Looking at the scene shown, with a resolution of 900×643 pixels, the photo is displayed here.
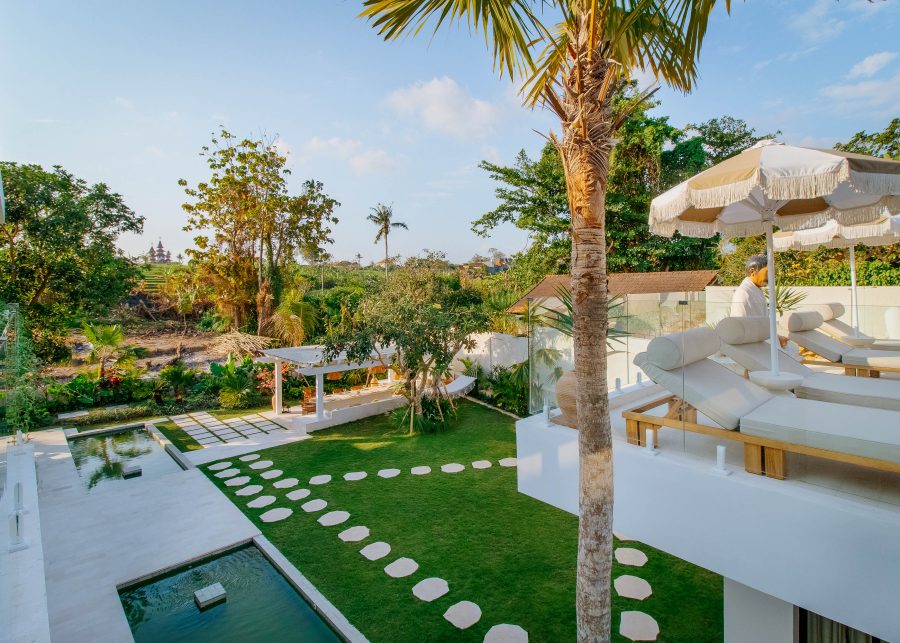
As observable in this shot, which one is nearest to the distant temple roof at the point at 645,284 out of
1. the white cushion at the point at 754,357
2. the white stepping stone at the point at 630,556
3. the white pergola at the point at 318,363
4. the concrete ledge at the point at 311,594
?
the white pergola at the point at 318,363

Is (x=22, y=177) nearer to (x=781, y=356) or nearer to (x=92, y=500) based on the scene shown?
(x=92, y=500)

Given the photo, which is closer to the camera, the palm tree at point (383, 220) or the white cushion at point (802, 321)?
the white cushion at point (802, 321)

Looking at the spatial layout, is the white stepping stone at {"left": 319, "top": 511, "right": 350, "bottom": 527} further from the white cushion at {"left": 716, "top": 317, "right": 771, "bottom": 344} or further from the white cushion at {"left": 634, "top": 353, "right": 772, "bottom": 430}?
the white cushion at {"left": 716, "top": 317, "right": 771, "bottom": 344}

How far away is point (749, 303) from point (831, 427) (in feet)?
10.5

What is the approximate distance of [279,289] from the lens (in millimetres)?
21031

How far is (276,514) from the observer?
6.75m

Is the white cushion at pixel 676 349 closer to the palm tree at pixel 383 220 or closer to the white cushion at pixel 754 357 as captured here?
the white cushion at pixel 754 357

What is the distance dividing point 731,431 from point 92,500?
9236 mm

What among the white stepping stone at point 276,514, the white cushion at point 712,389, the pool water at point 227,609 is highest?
the white cushion at point 712,389

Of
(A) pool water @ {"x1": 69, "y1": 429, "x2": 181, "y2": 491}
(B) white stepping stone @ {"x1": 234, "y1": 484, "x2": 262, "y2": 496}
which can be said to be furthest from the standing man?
(A) pool water @ {"x1": 69, "y1": 429, "x2": 181, "y2": 491}

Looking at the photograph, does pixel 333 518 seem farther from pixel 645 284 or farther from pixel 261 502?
pixel 645 284

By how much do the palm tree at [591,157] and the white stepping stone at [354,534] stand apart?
3.98 m

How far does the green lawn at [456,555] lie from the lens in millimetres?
4379

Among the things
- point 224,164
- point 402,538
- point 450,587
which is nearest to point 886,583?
point 450,587
